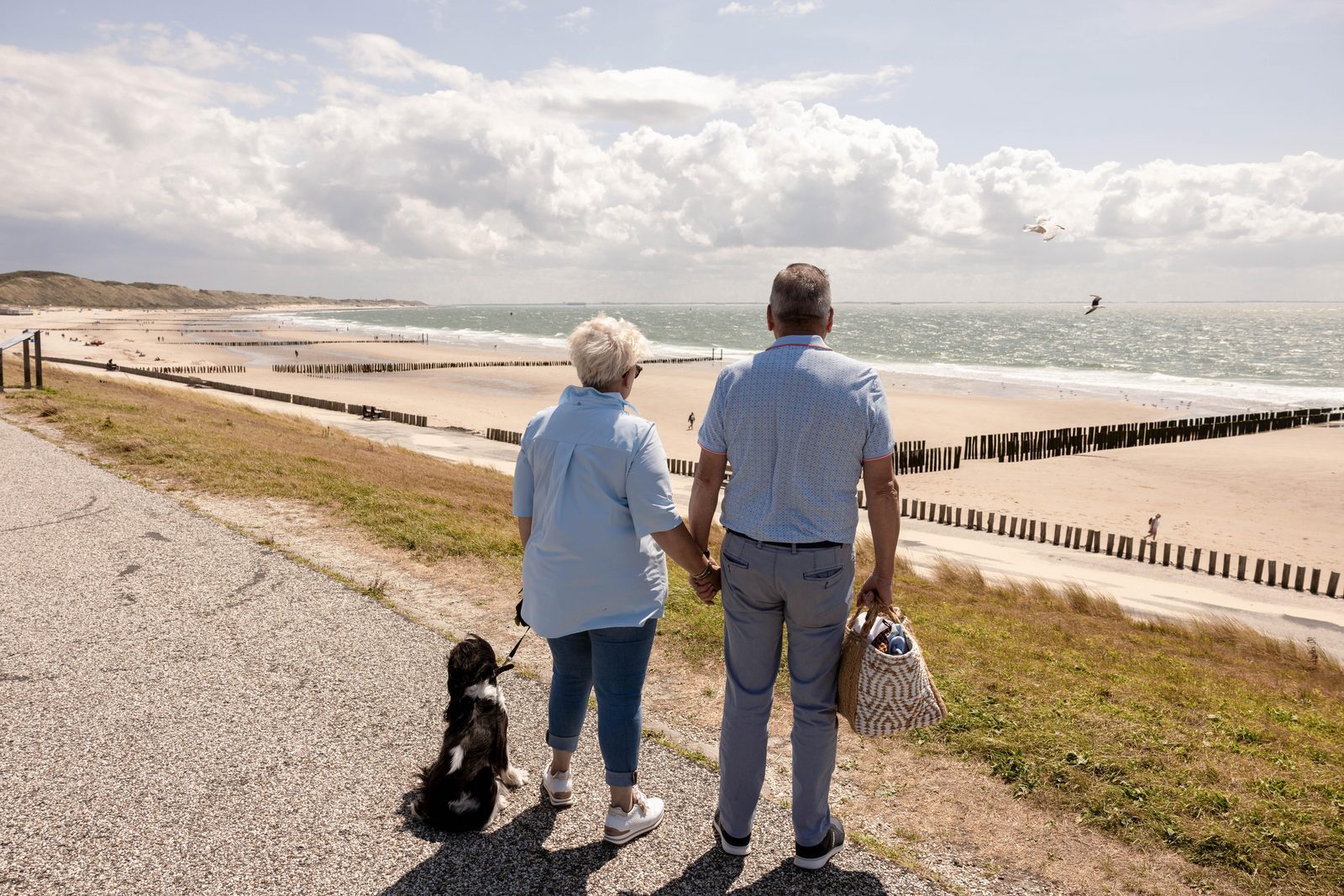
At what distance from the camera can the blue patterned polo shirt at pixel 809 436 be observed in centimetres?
297

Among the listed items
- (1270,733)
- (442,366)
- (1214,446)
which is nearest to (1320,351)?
(1214,446)

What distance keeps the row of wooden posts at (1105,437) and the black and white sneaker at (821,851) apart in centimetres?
2551

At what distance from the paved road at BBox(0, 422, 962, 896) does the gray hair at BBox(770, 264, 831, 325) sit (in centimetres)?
226

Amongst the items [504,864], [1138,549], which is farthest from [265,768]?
[1138,549]

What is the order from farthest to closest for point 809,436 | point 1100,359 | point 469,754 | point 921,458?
point 1100,359 → point 921,458 → point 469,754 → point 809,436

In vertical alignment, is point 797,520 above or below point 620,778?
above

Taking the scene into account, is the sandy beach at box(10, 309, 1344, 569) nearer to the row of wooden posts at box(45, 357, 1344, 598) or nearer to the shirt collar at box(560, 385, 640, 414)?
the row of wooden posts at box(45, 357, 1344, 598)

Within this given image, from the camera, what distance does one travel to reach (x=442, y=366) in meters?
62.0

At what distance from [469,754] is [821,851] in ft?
5.16

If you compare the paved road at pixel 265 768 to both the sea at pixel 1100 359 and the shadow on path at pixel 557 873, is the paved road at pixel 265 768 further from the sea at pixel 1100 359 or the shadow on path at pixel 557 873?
the sea at pixel 1100 359

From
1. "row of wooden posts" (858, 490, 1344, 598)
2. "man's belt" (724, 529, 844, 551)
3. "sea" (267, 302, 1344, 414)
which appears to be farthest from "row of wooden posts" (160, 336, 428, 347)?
"man's belt" (724, 529, 844, 551)

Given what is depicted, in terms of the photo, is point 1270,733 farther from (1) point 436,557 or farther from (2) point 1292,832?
(1) point 436,557

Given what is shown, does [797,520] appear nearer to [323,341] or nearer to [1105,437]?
[1105,437]

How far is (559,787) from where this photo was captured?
3668mm
